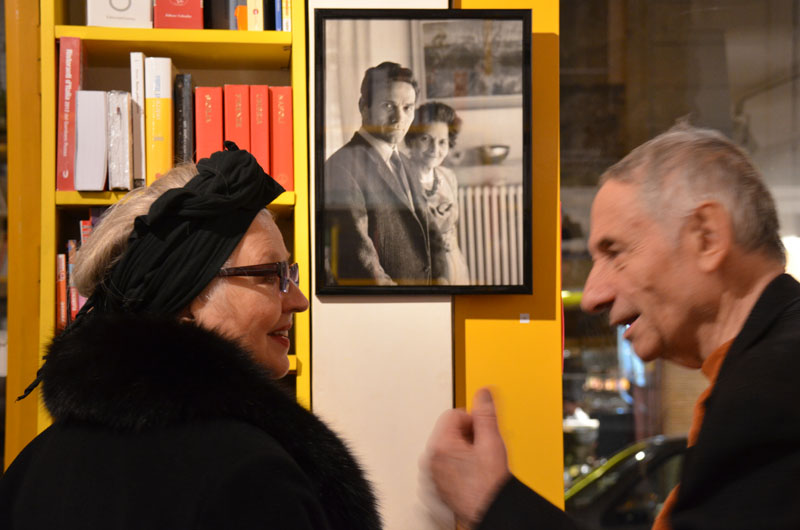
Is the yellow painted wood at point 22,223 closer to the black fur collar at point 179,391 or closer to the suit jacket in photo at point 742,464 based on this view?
the black fur collar at point 179,391

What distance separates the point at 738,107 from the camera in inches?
146

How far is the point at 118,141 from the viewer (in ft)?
8.86

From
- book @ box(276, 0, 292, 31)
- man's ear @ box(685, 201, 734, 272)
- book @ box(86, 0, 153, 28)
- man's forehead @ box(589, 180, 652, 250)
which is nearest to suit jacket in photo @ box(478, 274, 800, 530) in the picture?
man's ear @ box(685, 201, 734, 272)

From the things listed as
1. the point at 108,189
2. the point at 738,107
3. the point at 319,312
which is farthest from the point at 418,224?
the point at 738,107

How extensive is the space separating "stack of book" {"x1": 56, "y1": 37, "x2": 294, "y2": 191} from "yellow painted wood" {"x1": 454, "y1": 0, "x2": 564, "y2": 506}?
753 mm

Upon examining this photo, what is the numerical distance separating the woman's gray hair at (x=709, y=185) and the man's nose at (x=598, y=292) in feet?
0.48

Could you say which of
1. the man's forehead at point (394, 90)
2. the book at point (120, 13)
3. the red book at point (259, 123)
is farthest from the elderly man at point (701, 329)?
the book at point (120, 13)

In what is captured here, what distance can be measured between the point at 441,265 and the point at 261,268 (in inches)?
43.7

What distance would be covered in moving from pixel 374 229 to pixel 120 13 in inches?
41.8

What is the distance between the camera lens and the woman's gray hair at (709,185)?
1.36m

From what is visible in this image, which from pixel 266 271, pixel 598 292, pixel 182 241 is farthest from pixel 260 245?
pixel 598 292

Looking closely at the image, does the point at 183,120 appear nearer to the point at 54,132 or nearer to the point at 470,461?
the point at 54,132

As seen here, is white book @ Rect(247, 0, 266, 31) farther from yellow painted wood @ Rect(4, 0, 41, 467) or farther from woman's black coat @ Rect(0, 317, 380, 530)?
woman's black coat @ Rect(0, 317, 380, 530)

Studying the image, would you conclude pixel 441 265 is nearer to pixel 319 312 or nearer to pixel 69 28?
pixel 319 312
